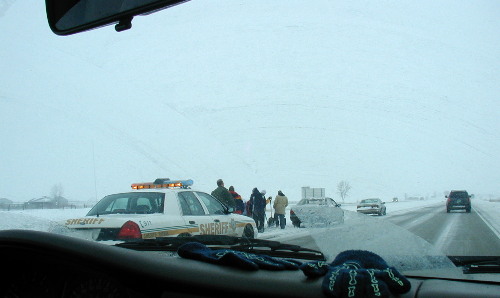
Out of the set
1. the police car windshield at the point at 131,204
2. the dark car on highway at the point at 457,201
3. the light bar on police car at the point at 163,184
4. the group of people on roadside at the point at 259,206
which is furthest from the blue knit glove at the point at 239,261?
the dark car on highway at the point at 457,201

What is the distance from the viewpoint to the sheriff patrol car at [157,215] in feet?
17.6

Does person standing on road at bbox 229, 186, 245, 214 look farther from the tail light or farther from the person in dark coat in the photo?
the tail light

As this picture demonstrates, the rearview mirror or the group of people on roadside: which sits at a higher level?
the rearview mirror

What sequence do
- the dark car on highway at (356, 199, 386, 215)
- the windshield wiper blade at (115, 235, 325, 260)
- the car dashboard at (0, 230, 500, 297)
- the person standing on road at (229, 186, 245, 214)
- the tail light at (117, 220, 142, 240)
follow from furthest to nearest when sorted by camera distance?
the person standing on road at (229, 186, 245, 214) < the dark car on highway at (356, 199, 386, 215) < the tail light at (117, 220, 142, 240) < the windshield wiper blade at (115, 235, 325, 260) < the car dashboard at (0, 230, 500, 297)

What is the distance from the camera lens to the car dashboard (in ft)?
6.19

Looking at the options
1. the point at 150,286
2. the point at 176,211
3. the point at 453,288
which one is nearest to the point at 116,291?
the point at 150,286

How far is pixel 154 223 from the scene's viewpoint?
18.4 feet

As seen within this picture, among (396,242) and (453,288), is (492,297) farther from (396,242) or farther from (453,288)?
(396,242)

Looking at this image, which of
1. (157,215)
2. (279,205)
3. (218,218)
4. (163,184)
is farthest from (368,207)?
(157,215)

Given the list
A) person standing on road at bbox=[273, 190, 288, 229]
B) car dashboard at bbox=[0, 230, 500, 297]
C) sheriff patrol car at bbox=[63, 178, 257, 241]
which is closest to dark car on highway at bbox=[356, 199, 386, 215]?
person standing on road at bbox=[273, 190, 288, 229]

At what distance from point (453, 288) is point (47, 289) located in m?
1.88

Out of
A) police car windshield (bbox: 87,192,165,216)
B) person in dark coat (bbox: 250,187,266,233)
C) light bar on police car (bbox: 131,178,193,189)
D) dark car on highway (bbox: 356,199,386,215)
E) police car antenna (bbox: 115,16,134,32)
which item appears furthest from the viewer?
person in dark coat (bbox: 250,187,266,233)

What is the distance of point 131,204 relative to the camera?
608 cm

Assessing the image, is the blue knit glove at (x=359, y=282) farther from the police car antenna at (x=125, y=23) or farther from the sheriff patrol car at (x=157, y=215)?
the sheriff patrol car at (x=157, y=215)
